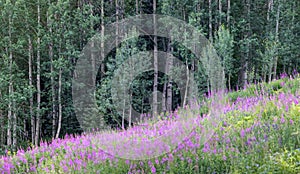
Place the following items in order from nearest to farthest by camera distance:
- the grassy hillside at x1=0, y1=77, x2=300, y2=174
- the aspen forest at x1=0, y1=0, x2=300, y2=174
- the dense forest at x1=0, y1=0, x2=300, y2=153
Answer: the grassy hillside at x1=0, y1=77, x2=300, y2=174
the aspen forest at x1=0, y1=0, x2=300, y2=174
the dense forest at x1=0, y1=0, x2=300, y2=153

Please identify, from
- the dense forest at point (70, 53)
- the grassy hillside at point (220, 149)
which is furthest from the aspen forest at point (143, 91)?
the dense forest at point (70, 53)

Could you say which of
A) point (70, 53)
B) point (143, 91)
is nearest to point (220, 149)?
point (143, 91)

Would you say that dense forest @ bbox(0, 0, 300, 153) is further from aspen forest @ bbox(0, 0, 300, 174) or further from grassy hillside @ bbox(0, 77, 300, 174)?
grassy hillside @ bbox(0, 77, 300, 174)

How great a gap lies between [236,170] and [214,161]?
2.23ft

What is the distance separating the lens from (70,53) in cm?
2381

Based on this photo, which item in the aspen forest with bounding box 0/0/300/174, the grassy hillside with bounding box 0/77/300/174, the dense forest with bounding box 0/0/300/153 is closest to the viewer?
the grassy hillside with bounding box 0/77/300/174

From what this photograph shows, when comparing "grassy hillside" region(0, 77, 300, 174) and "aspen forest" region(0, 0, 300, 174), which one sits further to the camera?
"aspen forest" region(0, 0, 300, 174)

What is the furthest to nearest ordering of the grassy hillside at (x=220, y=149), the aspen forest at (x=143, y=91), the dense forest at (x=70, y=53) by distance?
the dense forest at (x=70, y=53) < the aspen forest at (x=143, y=91) < the grassy hillside at (x=220, y=149)

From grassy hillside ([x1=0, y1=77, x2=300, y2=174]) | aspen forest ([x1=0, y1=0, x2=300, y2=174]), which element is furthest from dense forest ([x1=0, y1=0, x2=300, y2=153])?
grassy hillside ([x1=0, y1=77, x2=300, y2=174])

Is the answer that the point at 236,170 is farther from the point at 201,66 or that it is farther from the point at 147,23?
the point at 147,23

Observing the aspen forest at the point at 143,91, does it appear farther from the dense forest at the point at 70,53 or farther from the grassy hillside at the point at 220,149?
the dense forest at the point at 70,53

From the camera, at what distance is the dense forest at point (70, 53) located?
21344 millimetres

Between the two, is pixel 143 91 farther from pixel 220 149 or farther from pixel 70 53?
pixel 220 149

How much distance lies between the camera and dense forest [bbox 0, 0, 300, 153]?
2134 centimetres
